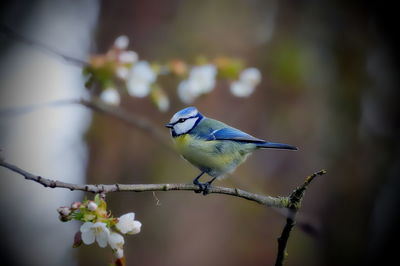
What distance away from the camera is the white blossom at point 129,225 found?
1.43 meters

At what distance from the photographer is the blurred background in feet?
15.7

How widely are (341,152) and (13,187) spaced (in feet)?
13.7

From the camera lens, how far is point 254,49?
557 cm

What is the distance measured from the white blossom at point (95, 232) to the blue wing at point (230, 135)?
970 millimetres

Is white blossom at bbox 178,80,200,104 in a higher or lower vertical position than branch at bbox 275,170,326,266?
higher

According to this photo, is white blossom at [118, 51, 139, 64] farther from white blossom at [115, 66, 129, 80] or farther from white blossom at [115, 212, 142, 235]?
white blossom at [115, 212, 142, 235]

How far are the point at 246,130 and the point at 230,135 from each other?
2895 mm

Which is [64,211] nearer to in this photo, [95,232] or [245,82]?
[95,232]

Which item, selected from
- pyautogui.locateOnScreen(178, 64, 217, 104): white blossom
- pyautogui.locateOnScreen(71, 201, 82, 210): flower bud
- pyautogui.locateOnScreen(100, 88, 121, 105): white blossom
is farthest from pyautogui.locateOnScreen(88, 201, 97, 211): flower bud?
pyautogui.locateOnScreen(178, 64, 217, 104): white blossom

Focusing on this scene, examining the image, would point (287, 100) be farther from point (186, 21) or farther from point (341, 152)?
point (186, 21)

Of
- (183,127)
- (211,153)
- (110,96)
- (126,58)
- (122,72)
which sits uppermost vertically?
(126,58)

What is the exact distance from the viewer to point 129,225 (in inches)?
56.4

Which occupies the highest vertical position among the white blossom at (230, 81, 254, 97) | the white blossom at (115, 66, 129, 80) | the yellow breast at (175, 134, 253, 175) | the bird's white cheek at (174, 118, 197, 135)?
the white blossom at (230, 81, 254, 97)

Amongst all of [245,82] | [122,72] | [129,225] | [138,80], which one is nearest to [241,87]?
[245,82]
